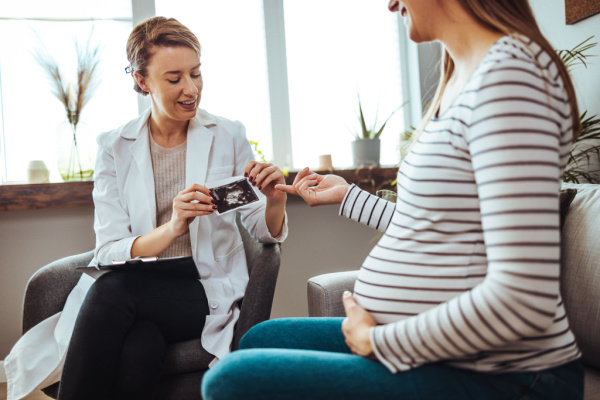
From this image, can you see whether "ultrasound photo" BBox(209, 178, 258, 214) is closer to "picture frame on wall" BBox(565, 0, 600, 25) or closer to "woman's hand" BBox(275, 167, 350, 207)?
"woman's hand" BBox(275, 167, 350, 207)

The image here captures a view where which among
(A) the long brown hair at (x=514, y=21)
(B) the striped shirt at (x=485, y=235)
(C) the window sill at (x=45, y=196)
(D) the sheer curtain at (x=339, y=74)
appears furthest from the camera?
(D) the sheer curtain at (x=339, y=74)

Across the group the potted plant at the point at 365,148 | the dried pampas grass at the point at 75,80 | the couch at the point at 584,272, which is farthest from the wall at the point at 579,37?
the dried pampas grass at the point at 75,80

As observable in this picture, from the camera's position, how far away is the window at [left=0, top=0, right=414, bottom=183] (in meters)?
2.50

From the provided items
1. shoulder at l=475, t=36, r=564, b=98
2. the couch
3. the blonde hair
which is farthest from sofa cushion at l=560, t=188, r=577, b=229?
the blonde hair

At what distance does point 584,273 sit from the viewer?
1217 millimetres

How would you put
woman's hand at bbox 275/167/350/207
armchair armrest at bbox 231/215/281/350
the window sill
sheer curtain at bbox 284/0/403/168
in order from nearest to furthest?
woman's hand at bbox 275/167/350/207
armchair armrest at bbox 231/215/281/350
the window sill
sheer curtain at bbox 284/0/403/168

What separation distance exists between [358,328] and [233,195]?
85 centimetres

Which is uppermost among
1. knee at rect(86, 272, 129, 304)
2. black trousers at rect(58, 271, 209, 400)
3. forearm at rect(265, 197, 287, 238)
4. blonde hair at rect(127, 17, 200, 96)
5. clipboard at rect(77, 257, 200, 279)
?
blonde hair at rect(127, 17, 200, 96)

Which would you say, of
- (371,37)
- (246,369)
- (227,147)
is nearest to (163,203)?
A: (227,147)

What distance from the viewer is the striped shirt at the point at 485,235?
2.06ft

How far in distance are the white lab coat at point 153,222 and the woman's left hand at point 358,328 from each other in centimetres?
73

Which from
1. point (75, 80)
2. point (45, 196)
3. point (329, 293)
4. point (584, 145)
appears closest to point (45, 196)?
point (45, 196)

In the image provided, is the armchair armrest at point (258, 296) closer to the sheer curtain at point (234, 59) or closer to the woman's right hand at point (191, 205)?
the woman's right hand at point (191, 205)

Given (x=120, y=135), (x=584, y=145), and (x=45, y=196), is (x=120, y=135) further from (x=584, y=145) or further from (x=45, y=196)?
(x=584, y=145)
